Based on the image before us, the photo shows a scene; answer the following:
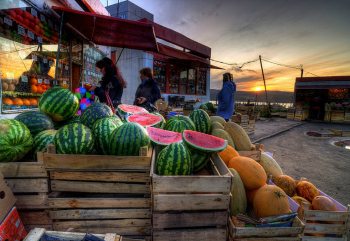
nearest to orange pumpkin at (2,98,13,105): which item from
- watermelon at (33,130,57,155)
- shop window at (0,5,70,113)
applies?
shop window at (0,5,70,113)

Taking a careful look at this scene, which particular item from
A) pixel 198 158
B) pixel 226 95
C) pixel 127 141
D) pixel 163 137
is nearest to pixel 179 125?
pixel 163 137

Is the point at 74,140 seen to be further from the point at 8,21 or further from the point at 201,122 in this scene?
the point at 8,21

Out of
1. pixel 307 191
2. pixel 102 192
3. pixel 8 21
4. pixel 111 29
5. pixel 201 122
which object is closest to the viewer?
pixel 102 192

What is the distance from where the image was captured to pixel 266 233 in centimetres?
204

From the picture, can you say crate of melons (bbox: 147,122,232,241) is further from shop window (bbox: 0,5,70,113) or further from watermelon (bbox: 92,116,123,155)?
shop window (bbox: 0,5,70,113)

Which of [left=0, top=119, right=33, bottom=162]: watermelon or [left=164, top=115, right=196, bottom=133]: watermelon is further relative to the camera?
[left=164, top=115, right=196, bottom=133]: watermelon

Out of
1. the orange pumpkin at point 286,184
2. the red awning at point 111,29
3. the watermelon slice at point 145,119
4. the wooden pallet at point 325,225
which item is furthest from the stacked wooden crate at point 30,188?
the red awning at point 111,29

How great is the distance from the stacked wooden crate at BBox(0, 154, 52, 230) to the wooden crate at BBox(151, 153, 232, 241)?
108cm

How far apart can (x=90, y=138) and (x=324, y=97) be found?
28.6 metres

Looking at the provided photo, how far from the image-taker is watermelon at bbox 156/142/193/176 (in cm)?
194

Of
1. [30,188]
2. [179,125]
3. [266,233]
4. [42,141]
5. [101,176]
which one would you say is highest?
[179,125]

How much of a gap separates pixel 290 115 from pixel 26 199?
25.2m

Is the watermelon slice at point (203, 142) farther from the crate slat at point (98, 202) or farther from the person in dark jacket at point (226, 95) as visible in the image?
the person in dark jacket at point (226, 95)

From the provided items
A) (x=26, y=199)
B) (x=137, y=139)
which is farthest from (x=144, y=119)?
(x=26, y=199)
